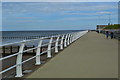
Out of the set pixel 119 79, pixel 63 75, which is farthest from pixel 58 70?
pixel 119 79

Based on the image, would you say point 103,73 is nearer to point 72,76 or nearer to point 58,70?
point 72,76

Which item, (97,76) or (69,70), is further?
(69,70)

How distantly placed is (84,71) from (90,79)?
1198 millimetres

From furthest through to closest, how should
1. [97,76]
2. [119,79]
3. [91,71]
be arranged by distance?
1. [91,71]
2. [97,76]
3. [119,79]

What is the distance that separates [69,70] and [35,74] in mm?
1296

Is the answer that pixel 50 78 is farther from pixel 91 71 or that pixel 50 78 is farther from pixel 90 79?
pixel 91 71

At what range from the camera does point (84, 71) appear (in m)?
7.73

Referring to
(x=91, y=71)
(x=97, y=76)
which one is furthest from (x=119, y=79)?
(x=91, y=71)

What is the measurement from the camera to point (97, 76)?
693 cm

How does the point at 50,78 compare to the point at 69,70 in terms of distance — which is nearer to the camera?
the point at 50,78

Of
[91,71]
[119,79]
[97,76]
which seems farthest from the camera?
[91,71]

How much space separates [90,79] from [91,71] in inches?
47.2

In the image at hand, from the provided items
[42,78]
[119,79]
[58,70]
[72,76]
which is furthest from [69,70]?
[119,79]

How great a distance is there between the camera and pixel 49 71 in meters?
7.84
